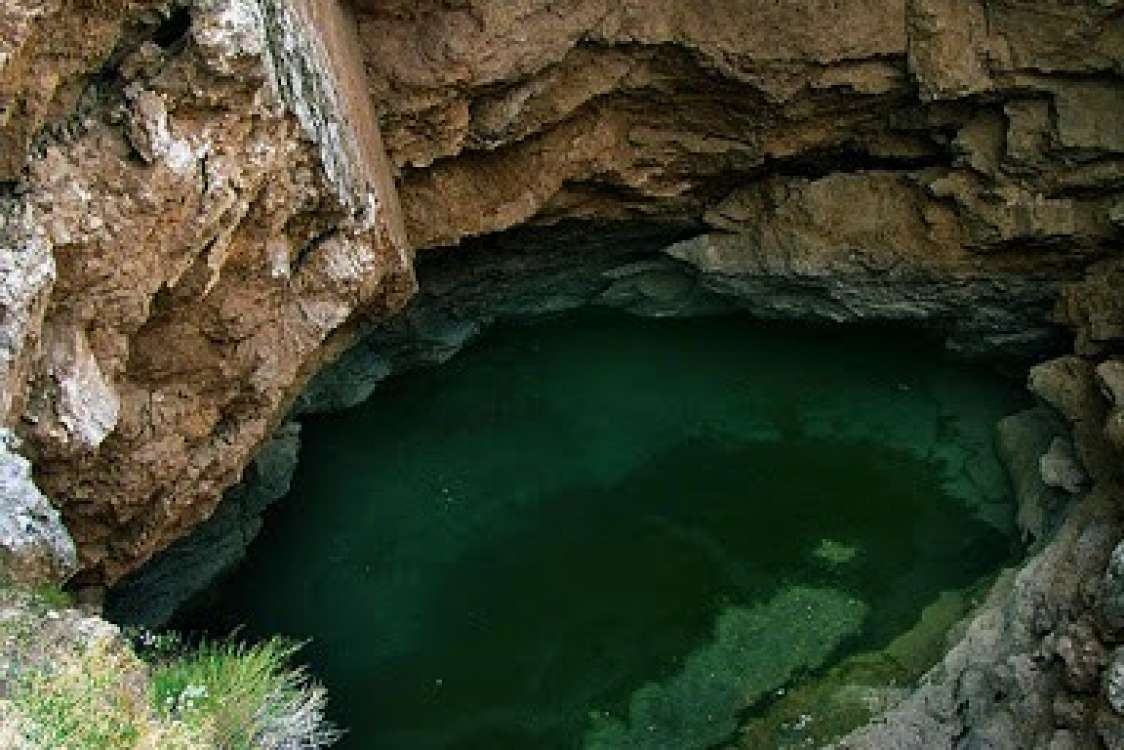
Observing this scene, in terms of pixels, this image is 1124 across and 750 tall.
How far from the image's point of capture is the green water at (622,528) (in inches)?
380

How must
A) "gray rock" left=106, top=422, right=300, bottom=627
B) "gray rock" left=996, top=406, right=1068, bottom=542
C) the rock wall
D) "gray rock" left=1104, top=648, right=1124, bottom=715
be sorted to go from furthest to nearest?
"gray rock" left=996, top=406, right=1068, bottom=542
"gray rock" left=106, top=422, right=300, bottom=627
"gray rock" left=1104, top=648, right=1124, bottom=715
the rock wall

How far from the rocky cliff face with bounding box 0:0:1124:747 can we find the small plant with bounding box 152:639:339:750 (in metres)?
0.75

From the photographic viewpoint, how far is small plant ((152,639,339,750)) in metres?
5.43

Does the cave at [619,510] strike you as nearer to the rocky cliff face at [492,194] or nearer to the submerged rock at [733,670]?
the submerged rock at [733,670]

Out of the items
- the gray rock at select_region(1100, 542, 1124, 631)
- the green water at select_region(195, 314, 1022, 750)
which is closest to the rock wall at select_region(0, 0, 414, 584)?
the green water at select_region(195, 314, 1022, 750)

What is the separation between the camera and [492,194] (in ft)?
35.3

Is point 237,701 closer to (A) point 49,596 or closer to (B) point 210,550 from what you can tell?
(A) point 49,596

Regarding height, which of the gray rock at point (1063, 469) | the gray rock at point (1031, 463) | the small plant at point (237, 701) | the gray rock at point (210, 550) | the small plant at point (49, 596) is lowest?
the gray rock at point (1031, 463)

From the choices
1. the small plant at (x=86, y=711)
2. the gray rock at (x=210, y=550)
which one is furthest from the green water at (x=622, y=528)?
the small plant at (x=86, y=711)

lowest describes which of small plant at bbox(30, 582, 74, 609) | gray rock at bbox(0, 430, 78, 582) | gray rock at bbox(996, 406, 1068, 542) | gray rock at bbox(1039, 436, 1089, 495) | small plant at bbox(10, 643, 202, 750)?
gray rock at bbox(996, 406, 1068, 542)

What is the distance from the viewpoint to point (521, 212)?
10.8 m

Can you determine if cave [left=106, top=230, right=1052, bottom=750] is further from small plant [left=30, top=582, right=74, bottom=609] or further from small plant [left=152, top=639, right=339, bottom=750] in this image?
small plant [left=30, top=582, right=74, bottom=609]

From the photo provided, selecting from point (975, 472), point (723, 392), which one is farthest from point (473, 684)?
point (975, 472)

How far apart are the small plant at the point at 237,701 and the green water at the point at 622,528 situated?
145 inches
